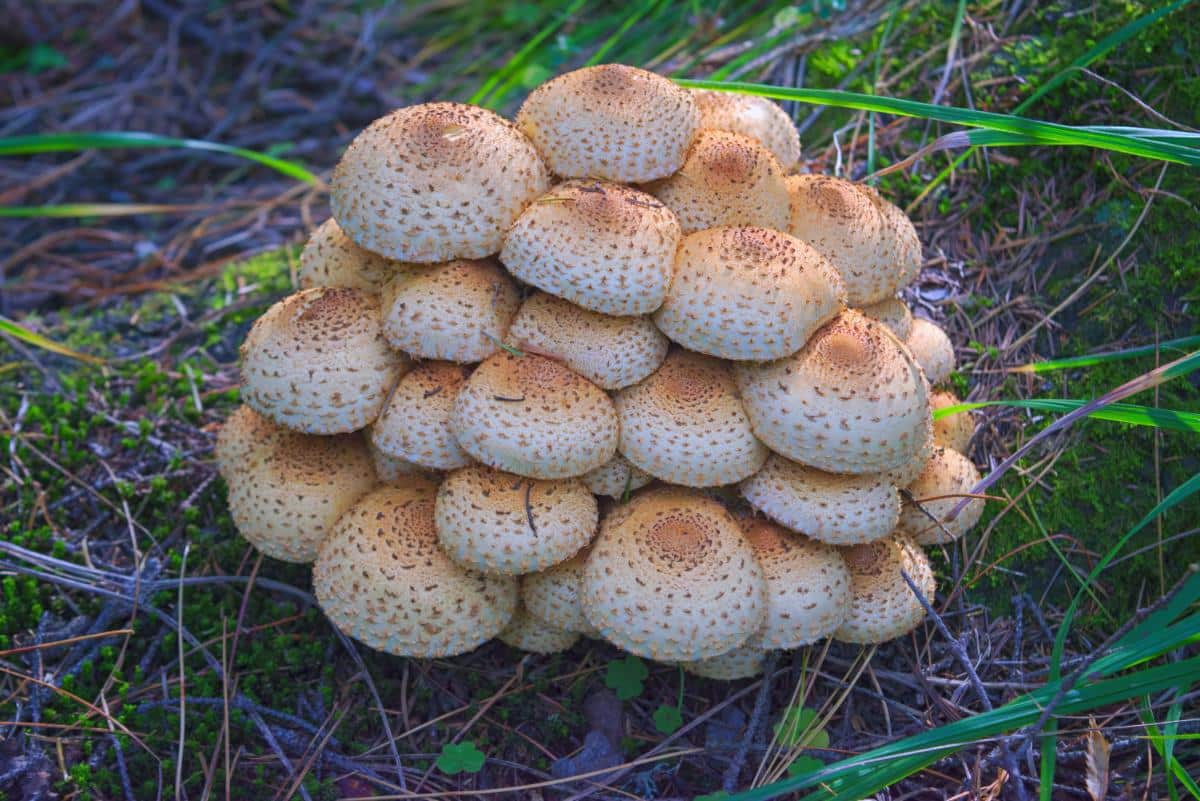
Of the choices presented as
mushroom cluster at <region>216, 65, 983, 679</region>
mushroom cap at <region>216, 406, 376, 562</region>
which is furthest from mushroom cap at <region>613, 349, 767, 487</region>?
mushroom cap at <region>216, 406, 376, 562</region>

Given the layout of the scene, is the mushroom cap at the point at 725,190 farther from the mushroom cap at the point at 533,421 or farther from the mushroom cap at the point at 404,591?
the mushroom cap at the point at 404,591

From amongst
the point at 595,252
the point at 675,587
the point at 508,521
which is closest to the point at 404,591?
the point at 508,521

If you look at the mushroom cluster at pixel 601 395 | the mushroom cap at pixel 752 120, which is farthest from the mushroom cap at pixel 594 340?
the mushroom cap at pixel 752 120

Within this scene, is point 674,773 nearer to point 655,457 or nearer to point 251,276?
point 655,457

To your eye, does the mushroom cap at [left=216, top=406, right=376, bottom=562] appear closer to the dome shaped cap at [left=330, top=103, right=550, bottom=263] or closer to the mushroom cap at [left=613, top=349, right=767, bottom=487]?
the dome shaped cap at [left=330, top=103, right=550, bottom=263]

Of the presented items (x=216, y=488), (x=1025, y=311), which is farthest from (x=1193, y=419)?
(x=216, y=488)
